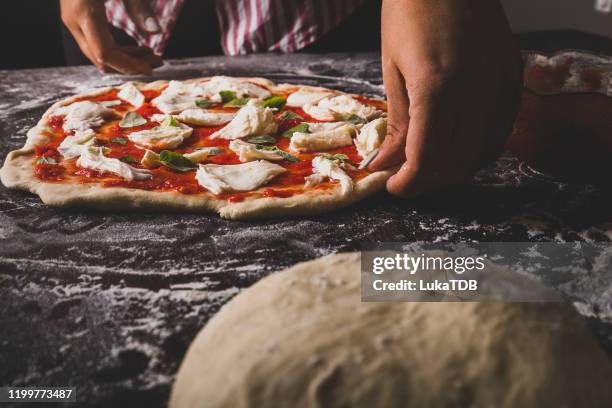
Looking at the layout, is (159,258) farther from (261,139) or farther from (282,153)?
(261,139)

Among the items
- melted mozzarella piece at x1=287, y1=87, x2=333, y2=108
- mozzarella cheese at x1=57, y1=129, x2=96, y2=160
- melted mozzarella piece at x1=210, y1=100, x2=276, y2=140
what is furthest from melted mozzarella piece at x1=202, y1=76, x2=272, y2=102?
mozzarella cheese at x1=57, y1=129, x2=96, y2=160

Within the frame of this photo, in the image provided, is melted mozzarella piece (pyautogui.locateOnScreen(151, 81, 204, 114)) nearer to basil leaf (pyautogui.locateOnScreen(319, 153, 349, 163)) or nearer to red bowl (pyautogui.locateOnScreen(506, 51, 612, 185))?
basil leaf (pyautogui.locateOnScreen(319, 153, 349, 163))

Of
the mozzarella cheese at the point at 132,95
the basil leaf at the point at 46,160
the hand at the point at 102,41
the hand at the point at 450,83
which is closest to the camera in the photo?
the hand at the point at 450,83

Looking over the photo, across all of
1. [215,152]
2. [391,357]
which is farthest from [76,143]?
[391,357]

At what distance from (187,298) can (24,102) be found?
1.83 m

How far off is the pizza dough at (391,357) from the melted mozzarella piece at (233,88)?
167 centimetres

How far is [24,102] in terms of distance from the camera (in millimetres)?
2648

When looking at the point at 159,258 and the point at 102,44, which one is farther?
the point at 102,44

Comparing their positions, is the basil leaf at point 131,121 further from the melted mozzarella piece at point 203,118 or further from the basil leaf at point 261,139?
the basil leaf at point 261,139

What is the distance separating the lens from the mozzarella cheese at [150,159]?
76.2 inches

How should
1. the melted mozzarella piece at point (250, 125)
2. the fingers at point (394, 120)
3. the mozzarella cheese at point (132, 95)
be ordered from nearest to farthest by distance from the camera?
1. the fingers at point (394, 120)
2. the melted mozzarella piece at point (250, 125)
3. the mozzarella cheese at point (132, 95)

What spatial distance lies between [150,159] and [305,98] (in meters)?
0.86

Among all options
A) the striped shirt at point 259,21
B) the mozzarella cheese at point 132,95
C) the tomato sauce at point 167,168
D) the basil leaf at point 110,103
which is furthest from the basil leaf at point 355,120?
the striped shirt at point 259,21

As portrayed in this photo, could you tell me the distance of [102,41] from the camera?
2854mm
